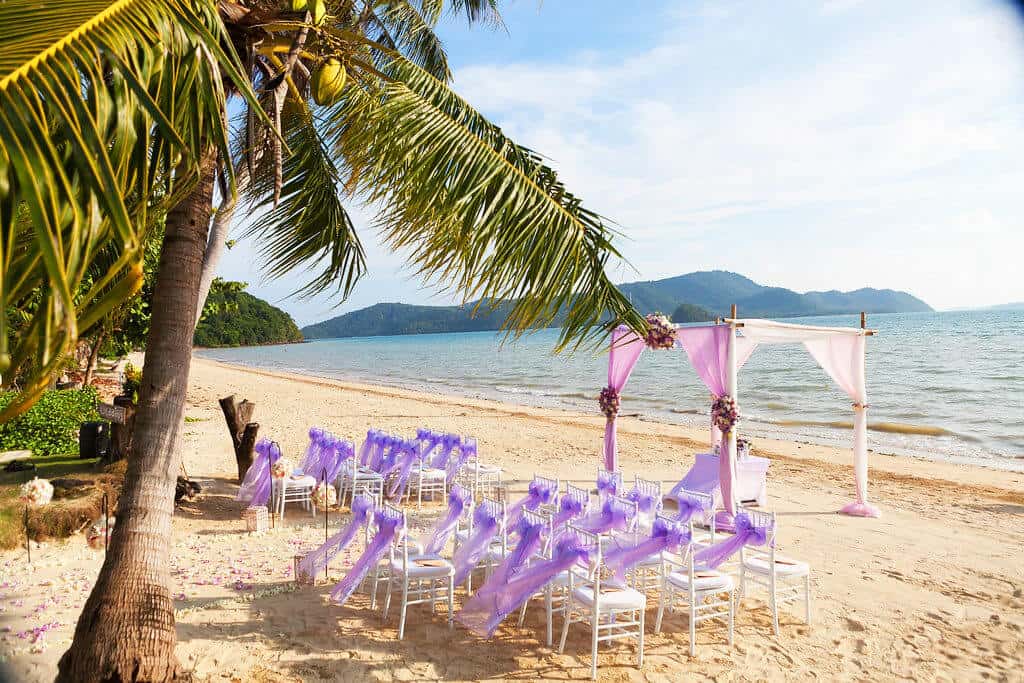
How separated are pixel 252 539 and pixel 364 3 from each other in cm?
540

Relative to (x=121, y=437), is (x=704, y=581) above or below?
below

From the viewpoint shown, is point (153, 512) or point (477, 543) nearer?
point (153, 512)

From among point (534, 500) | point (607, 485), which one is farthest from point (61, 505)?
point (607, 485)

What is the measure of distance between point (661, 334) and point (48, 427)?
9.32 meters

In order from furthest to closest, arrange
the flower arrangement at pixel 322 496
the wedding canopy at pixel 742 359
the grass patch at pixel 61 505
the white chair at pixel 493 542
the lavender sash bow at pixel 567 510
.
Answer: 1. the flower arrangement at pixel 322 496
2. the wedding canopy at pixel 742 359
3. the grass patch at pixel 61 505
4. the lavender sash bow at pixel 567 510
5. the white chair at pixel 493 542

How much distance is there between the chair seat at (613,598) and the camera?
463cm

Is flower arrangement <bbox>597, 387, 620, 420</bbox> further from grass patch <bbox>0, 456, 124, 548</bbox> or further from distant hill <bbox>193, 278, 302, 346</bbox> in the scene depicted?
distant hill <bbox>193, 278, 302, 346</bbox>

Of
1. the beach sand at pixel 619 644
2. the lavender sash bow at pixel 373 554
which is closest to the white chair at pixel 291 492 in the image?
the beach sand at pixel 619 644

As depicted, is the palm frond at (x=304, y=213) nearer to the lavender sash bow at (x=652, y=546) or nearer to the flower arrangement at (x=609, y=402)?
the lavender sash bow at (x=652, y=546)

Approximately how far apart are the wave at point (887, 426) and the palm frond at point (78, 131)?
2129cm

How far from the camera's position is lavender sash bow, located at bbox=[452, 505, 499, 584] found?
534cm

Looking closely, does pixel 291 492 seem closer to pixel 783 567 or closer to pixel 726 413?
pixel 726 413

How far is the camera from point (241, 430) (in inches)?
370

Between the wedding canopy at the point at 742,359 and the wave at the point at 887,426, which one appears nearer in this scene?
the wedding canopy at the point at 742,359
